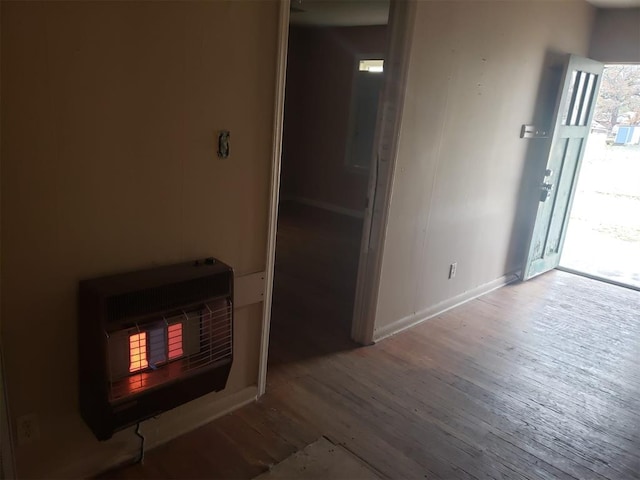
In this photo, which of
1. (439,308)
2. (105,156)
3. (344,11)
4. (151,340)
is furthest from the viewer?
(344,11)

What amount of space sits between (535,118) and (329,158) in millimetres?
3328

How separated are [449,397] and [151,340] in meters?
1.61

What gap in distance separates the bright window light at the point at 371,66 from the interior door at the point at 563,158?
2.53 m

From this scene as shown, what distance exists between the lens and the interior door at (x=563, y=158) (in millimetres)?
4000

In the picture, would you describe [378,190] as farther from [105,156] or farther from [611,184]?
[611,184]

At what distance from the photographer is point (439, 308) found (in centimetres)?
357

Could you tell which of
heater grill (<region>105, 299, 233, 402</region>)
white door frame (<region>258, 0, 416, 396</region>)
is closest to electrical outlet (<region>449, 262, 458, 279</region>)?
white door frame (<region>258, 0, 416, 396</region>)

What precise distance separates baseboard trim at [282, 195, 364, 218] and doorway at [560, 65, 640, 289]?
2.64 meters

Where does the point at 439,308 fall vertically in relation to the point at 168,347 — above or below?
below

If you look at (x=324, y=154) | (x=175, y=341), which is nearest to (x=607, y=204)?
(x=324, y=154)

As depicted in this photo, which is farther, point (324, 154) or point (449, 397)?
point (324, 154)

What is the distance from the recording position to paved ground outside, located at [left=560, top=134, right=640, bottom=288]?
5.94 metres

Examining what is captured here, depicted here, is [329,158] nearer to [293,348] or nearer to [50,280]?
[293,348]

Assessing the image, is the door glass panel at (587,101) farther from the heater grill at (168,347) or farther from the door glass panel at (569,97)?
the heater grill at (168,347)
